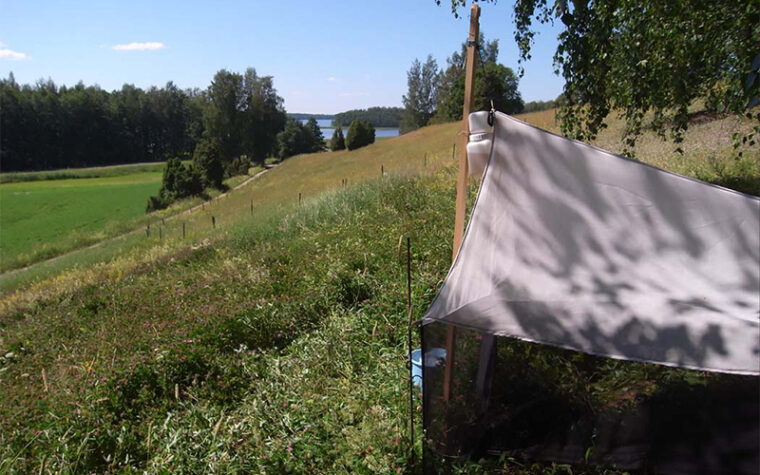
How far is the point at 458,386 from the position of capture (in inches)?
110

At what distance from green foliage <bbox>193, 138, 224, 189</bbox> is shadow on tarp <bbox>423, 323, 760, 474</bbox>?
4771cm

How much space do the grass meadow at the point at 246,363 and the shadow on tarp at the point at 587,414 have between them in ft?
0.28

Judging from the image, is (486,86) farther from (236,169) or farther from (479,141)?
(236,169)

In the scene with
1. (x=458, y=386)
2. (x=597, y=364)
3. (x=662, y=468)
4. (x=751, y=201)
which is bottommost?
(x=662, y=468)

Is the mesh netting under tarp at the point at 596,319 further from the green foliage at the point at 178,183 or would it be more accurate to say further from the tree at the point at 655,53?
the green foliage at the point at 178,183

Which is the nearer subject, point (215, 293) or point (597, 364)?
point (597, 364)

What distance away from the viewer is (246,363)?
15.0ft

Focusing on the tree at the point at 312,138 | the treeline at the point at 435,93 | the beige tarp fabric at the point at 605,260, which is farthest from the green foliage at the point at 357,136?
the beige tarp fabric at the point at 605,260

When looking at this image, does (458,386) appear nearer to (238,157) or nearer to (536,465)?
(536,465)

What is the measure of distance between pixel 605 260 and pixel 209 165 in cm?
4971

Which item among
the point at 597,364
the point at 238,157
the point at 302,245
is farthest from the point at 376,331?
the point at 238,157

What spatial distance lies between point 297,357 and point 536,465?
2492 mm

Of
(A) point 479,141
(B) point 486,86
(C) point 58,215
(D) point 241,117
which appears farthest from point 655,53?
(D) point 241,117

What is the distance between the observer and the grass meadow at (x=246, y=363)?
10.5 feet
